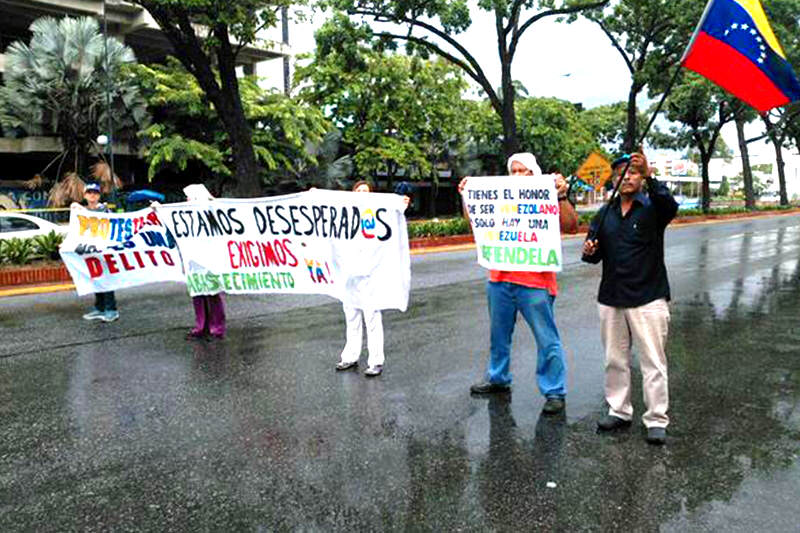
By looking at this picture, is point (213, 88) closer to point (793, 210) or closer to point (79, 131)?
point (79, 131)

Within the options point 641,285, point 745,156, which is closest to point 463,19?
point 641,285

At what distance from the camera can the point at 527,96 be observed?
46.3 m

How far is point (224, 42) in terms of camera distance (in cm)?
1656

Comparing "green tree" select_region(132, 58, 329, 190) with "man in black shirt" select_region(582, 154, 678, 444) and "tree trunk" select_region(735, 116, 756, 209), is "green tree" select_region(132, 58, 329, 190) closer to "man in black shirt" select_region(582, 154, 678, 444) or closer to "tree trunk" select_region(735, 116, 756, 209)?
"man in black shirt" select_region(582, 154, 678, 444)

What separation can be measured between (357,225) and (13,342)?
4.23 meters

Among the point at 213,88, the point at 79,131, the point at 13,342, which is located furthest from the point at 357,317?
the point at 79,131

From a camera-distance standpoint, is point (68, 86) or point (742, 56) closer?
point (742, 56)

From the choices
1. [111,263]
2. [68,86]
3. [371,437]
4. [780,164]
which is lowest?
[371,437]

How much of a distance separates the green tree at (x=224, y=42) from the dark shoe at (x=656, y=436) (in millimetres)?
13851

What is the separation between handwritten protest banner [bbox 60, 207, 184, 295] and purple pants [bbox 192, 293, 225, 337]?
23.9 inches

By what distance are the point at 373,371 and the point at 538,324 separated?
1.66m

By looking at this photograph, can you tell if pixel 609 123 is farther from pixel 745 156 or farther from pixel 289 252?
pixel 289 252

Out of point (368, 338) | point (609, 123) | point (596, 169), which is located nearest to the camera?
point (368, 338)

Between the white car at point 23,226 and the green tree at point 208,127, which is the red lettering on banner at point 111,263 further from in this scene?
the green tree at point 208,127
